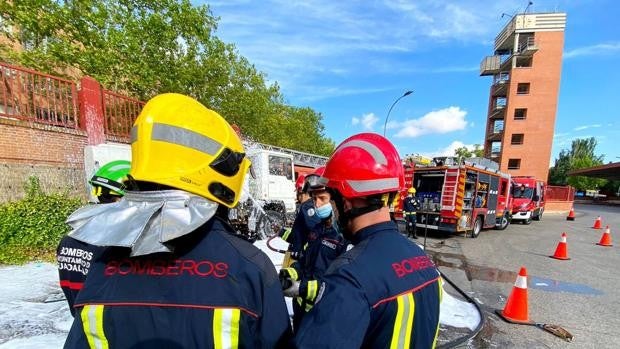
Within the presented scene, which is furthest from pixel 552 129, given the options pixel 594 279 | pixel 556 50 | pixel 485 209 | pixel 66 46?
pixel 66 46

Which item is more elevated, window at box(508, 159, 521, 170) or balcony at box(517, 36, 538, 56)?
balcony at box(517, 36, 538, 56)

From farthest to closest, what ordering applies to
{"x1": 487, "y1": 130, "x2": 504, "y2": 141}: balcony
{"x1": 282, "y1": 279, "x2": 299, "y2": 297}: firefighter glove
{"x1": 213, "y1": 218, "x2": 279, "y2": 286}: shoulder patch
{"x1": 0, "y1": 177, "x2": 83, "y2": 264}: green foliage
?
{"x1": 487, "y1": 130, "x2": 504, "y2": 141}: balcony < {"x1": 0, "y1": 177, "x2": 83, "y2": 264}: green foliage < {"x1": 282, "y1": 279, "x2": 299, "y2": 297}: firefighter glove < {"x1": 213, "y1": 218, "x2": 279, "y2": 286}: shoulder patch

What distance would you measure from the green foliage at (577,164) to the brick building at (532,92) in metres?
29.4

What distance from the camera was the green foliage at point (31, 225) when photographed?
578 centimetres

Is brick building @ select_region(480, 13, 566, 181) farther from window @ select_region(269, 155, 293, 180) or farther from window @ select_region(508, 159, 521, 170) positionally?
window @ select_region(269, 155, 293, 180)

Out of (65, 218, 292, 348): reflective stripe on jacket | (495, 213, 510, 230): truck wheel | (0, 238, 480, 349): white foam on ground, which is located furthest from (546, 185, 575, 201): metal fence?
(65, 218, 292, 348): reflective stripe on jacket

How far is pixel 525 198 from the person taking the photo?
700 inches

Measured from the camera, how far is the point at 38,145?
6789 mm

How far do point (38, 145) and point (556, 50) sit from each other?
146 ft

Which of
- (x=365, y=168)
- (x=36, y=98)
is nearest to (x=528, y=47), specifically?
(x=36, y=98)

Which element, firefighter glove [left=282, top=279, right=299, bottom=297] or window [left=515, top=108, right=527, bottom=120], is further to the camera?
window [left=515, top=108, right=527, bottom=120]

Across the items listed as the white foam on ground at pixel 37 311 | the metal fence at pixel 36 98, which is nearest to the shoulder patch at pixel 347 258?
the white foam on ground at pixel 37 311

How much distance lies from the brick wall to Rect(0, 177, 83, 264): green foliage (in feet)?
0.70

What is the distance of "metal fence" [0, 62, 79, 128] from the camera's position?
6.54m
